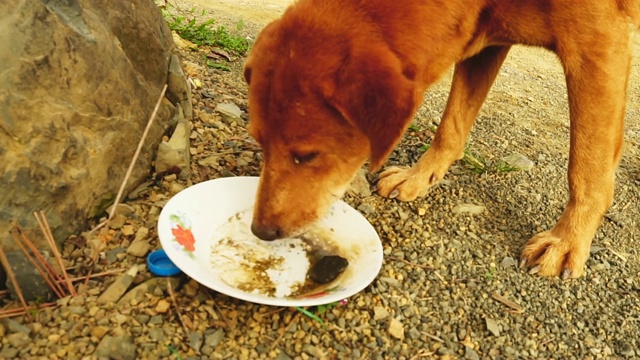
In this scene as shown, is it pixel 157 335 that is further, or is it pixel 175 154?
pixel 175 154

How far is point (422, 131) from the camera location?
185 inches

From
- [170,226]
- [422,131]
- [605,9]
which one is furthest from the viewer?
[422,131]

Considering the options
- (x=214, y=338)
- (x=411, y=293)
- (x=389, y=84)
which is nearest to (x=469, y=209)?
(x=411, y=293)

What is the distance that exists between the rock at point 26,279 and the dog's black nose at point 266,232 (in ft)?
3.07

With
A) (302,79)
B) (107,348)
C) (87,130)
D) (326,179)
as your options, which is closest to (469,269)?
(326,179)

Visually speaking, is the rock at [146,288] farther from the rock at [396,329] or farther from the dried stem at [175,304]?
the rock at [396,329]

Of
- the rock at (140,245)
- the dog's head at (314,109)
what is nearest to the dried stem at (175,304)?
the rock at (140,245)

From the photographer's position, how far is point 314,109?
265cm

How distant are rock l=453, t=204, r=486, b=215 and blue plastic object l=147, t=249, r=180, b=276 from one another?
1.82m

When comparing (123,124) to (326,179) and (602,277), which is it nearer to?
(326,179)

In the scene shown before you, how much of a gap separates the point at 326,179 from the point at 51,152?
4.12ft

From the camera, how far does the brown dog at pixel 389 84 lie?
2576mm

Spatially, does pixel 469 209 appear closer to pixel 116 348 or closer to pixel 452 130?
pixel 452 130

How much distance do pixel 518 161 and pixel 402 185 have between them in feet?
3.53
